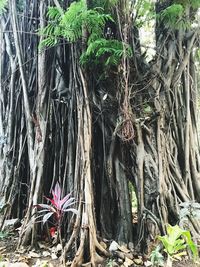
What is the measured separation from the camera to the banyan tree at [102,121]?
2.41 m

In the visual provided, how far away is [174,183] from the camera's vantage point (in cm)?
264

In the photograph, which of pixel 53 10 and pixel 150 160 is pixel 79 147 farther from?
pixel 53 10

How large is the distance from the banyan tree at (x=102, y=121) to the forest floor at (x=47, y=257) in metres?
0.09

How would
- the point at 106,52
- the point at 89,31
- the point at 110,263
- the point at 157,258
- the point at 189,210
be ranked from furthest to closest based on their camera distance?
the point at 106,52, the point at 89,31, the point at 189,210, the point at 110,263, the point at 157,258

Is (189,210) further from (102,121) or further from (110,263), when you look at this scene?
(102,121)

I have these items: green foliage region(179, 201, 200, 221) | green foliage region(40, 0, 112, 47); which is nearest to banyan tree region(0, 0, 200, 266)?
green foliage region(40, 0, 112, 47)

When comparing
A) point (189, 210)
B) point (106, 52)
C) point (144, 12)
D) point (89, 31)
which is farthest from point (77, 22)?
point (189, 210)

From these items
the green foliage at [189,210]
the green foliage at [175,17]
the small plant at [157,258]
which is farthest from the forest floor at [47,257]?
the green foliage at [175,17]

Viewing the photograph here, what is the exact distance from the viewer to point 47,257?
7.48 feet

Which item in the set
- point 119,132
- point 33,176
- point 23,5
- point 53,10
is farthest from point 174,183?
point 23,5

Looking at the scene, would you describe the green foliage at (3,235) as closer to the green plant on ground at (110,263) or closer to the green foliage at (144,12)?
the green plant on ground at (110,263)

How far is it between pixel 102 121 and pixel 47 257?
122 cm

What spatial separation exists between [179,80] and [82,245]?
6.06ft

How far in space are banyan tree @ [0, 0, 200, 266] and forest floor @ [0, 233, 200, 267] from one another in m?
0.09
